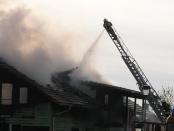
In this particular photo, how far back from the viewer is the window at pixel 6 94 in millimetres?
37875

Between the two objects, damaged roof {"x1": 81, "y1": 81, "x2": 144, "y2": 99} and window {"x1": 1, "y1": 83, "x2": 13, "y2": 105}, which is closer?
window {"x1": 1, "y1": 83, "x2": 13, "y2": 105}

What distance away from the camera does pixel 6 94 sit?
3800 cm

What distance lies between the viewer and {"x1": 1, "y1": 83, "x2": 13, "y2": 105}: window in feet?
124

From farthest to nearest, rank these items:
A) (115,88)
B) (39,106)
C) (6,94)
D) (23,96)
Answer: (115,88) → (6,94) → (23,96) → (39,106)

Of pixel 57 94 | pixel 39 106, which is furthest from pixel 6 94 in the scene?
pixel 57 94

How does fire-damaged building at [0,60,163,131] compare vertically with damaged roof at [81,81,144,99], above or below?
below

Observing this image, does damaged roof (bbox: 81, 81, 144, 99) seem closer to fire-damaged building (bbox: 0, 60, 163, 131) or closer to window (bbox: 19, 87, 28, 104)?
fire-damaged building (bbox: 0, 60, 163, 131)

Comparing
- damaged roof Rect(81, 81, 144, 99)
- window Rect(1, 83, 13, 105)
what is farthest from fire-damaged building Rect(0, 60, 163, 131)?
damaged roof Rect(81, 81, 144, 99)

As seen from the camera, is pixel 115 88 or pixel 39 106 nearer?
pixel 39 106

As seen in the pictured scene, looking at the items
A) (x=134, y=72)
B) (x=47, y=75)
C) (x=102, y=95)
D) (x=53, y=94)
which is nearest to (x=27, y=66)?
(x=47, y=75)

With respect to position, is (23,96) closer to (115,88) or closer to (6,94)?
(6,94)

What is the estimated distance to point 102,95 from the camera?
4597cm

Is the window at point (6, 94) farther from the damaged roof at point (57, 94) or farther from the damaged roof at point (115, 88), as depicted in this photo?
the damaged roof at point (115, 88)

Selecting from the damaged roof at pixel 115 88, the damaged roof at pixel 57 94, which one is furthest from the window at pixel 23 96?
the damaged roof at pixel 115 88
